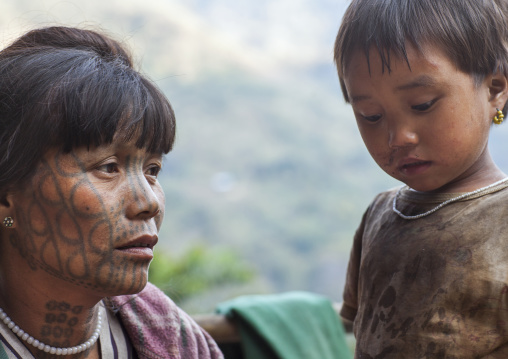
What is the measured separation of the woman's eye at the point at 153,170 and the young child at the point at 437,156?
572 millimetres

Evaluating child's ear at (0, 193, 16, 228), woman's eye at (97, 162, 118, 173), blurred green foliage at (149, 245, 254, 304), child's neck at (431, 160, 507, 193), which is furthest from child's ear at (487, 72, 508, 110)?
blurred green foliage at (149, 245, 254, 304)

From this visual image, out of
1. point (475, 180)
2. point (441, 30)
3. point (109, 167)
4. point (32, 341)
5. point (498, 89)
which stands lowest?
point (32, 341)

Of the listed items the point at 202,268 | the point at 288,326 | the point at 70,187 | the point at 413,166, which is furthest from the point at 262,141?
the point at 70,187

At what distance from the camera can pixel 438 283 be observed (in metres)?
1.49

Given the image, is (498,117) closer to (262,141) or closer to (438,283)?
(438,283)

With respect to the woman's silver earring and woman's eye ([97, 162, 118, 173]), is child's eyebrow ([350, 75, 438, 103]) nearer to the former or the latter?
woman's eye ([97, 162, 118, 173])

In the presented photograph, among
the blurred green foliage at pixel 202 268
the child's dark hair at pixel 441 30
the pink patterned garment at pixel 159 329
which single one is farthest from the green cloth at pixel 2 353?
the blurred green foliage at pixel 202 268

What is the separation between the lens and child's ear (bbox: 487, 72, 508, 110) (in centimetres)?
155

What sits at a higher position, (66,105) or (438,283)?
(66,105)

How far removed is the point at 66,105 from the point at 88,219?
284 millimetres

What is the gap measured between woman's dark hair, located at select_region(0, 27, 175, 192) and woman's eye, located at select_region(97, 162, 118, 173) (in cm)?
7

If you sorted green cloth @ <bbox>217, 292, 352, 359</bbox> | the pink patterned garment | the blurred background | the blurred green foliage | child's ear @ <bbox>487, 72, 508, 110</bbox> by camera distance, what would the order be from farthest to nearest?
the blurred background
the blurred green foliage
green cloth @ <bbox>217, 292, 352, 359</bbox>
the pink patterned garment
child's ear @ <bbox>487, 72, 508, 110</bbox>

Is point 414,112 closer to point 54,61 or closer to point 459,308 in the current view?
point 459,308

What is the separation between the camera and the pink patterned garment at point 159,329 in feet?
5.91
